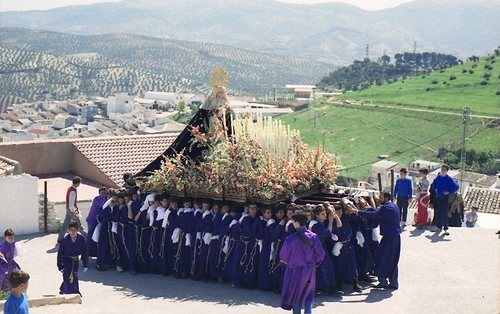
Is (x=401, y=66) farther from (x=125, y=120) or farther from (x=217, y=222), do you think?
(x=217, y=222)

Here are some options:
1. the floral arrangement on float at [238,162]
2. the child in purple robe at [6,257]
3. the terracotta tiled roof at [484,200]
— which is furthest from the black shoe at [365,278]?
the terracotta tiled roof at [484,200]

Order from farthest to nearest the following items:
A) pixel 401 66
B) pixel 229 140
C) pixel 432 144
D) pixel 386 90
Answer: pixel 401 66 → pixel 386 90 → pixel 432 144 → pixel 229 140

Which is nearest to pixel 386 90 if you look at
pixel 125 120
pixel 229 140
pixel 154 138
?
pixel 125 120

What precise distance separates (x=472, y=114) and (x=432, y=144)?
8462 mm

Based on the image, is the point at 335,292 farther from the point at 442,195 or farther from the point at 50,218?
the point at 50,218

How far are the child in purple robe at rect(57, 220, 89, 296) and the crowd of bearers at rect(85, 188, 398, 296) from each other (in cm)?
217

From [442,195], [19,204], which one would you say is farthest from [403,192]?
[19,204]

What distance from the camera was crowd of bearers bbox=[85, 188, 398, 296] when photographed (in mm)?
12109

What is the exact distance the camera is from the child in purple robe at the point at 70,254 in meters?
11.4

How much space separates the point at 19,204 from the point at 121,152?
5704 mm

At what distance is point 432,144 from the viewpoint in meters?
A: 104

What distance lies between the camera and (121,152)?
22078mm

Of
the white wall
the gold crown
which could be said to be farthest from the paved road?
the gold crown

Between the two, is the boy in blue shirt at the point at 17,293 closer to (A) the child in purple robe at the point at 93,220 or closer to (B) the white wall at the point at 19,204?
(A) the child in purple robe at the point at 93,220
